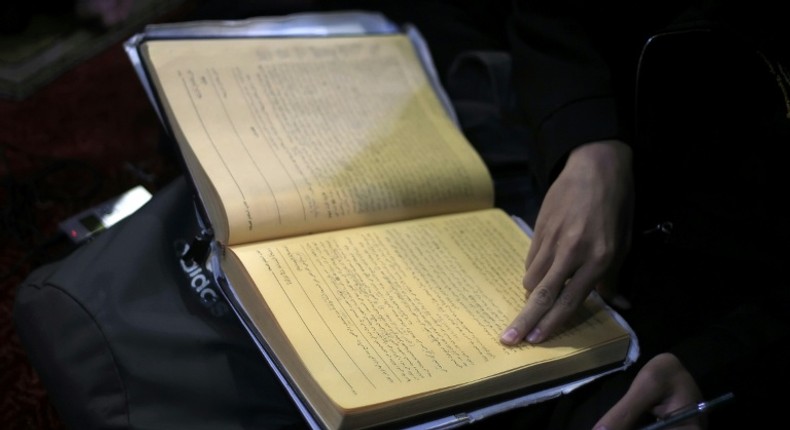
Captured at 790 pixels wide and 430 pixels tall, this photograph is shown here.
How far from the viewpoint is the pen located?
55 centimetres

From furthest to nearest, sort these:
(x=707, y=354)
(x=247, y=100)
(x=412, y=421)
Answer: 1. (x=247, y=100)
2. (x=707, y=354)
3. (x=412, y=421)

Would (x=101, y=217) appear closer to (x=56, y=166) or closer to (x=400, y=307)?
(x=56, y=166)

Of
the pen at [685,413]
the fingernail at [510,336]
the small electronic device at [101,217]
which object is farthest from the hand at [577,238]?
the small electronic device at [101,217]

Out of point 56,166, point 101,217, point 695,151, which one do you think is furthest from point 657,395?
point 56,166

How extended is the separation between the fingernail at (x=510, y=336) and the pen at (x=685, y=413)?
119 mm

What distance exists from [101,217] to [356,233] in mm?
355

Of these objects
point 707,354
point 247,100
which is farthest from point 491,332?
point 247,100

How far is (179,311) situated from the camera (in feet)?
2.06

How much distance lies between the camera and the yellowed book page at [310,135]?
64 cm

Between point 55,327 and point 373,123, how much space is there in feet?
1.22

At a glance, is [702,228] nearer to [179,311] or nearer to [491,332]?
[491,332]

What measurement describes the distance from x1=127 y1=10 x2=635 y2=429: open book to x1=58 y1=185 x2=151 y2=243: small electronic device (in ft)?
0.58

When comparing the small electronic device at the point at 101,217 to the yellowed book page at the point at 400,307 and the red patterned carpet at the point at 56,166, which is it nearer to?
the red patterned carpet at the point at 56,166

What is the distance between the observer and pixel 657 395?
582 millimetres
